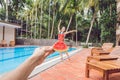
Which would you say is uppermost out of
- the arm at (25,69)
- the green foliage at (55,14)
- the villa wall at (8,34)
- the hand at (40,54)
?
the green foliage at (55,14)

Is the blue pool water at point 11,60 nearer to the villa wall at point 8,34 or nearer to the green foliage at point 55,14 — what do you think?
the villa wall at point 8,34

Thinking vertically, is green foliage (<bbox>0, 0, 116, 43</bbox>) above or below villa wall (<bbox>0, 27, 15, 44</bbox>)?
above

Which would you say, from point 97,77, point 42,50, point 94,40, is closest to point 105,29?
point 94,40

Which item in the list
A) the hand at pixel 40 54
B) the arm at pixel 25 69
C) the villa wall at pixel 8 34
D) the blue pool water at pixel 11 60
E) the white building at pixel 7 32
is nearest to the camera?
the arm at pixel 25 69

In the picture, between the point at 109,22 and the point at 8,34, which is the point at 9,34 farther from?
the point at 109,22

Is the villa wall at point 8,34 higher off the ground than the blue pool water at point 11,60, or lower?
higher

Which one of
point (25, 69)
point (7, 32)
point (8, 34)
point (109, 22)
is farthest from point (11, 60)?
point (8, 34)

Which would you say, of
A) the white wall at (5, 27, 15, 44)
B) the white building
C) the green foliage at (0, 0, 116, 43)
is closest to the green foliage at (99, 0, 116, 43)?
the green foliage at (0, 0, 116, 43)

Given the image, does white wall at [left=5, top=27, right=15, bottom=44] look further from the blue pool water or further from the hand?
the hand

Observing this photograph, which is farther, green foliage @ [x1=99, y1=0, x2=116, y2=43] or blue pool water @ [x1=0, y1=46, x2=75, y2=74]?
green foliage @ [x1=99, y1=0, x2=116, y2=43]

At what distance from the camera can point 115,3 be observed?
2006cm

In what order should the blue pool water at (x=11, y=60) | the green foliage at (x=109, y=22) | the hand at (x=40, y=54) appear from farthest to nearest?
the green foliage at (x=109, y=22) < the blue pool water at (x=11, y=60) < the hand at (x=40, y=54)

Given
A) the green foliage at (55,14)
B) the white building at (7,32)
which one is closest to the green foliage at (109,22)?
the green foliage at (55,14)

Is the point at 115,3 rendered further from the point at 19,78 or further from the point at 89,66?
the point at 19,78
